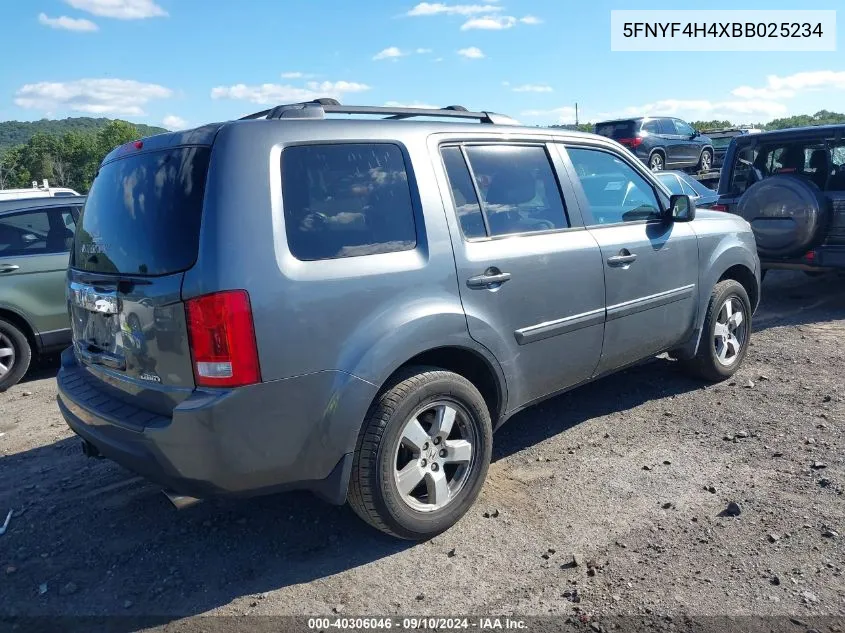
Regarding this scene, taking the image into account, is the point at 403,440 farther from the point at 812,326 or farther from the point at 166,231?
the point at 812,326

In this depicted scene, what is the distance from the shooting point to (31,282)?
20.4 feet

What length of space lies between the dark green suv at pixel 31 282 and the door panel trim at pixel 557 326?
4.52m

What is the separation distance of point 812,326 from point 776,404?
105 inches

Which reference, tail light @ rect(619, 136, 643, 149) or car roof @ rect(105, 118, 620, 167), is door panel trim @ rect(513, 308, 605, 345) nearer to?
car roof @ rect(105, 118, 620, 167)

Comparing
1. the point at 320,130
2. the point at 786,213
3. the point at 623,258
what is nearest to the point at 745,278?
the point at 623,258

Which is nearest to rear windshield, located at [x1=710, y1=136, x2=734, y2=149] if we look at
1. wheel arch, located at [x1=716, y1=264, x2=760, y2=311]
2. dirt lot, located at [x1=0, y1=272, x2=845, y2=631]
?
wheel arch, located at [x1=716, y1=264, x2=760, y2=311]

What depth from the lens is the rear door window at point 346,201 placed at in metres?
2.80

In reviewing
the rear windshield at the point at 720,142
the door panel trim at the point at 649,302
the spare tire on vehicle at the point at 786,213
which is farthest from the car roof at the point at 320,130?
the rear windshield at the point at 720,142

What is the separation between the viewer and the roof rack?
9.90 ft

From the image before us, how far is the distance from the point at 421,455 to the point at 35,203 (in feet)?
16.9

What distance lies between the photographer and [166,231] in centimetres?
275

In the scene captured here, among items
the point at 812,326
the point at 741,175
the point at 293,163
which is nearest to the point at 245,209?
the point at 293,163

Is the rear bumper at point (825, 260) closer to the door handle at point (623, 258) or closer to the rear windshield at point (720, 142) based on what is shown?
the door handle at point (623, 258)

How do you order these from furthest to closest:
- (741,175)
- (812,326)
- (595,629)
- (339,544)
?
1. (741,175)
2. (812,326)
3. (339,544)
4. (595,629)
